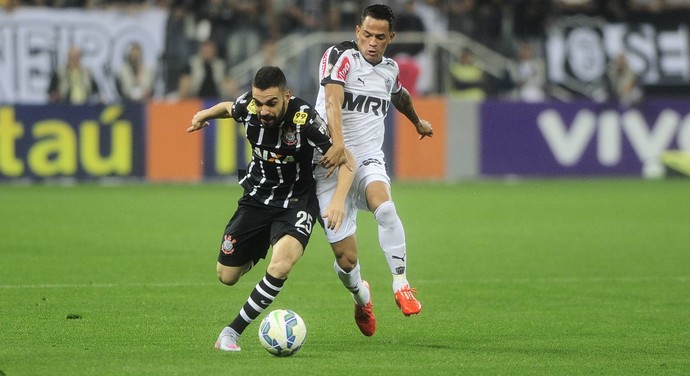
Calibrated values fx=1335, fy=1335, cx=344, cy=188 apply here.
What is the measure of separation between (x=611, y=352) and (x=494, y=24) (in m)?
16.9

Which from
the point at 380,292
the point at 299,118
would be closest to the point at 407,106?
the point at 299,118

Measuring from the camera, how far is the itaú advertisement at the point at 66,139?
2061 centimetres

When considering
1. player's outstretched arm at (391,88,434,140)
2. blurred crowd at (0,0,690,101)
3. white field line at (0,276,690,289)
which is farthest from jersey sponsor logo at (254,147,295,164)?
blurred crowd at (0,0,690,101)

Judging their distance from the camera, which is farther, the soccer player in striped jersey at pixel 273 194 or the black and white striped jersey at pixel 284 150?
the black and white striped jersey at pixel 284 150

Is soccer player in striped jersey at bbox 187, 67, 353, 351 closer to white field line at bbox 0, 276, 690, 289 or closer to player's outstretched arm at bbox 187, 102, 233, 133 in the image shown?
player's outstretched arm at bbox 187, 102, 233, 133

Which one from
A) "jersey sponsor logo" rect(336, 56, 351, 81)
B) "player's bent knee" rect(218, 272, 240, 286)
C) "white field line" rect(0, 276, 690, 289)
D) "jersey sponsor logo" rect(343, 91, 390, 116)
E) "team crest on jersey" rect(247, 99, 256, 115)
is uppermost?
"jersey sponsor logo" rect(336, 56, 351, 81)

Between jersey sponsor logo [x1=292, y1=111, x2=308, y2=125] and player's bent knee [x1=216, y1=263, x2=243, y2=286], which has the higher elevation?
jersey sponsor logo [x1=292, y1=111, x2=308, y2=125]

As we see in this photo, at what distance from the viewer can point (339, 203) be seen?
7609mm

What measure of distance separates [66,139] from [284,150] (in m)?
13.7

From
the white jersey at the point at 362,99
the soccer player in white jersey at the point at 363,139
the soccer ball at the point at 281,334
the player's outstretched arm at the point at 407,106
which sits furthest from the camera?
the player's outstretched arm at the point at 407,106

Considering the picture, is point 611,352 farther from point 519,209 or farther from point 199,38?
point 199,38

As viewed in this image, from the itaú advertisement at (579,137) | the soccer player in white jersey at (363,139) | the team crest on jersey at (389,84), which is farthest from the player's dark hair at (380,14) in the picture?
the itaú advertisement at (579,137)

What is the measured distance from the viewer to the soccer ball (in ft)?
23.6

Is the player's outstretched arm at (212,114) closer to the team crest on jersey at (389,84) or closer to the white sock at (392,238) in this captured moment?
the white sock at (392,238)
